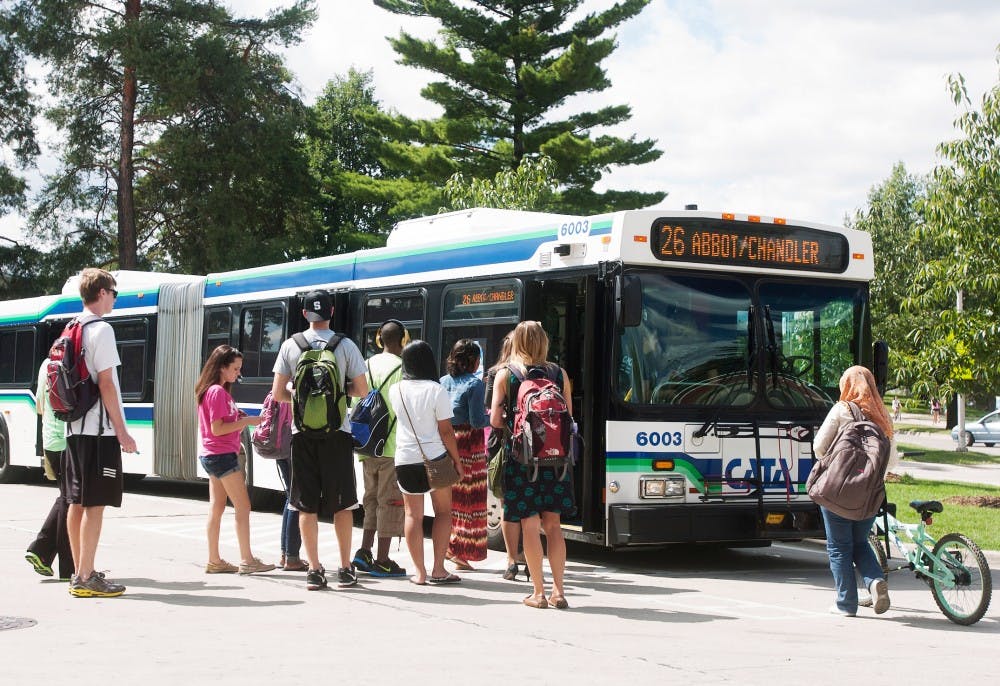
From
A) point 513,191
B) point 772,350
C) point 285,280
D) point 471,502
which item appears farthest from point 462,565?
point 513,191

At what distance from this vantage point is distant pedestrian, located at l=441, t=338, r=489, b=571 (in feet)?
32.3

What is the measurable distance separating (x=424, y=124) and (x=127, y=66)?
31.2 feet

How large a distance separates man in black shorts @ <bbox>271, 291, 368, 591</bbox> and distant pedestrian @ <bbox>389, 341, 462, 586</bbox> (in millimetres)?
330

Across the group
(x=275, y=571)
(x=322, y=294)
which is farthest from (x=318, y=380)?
(x=275, y=571)

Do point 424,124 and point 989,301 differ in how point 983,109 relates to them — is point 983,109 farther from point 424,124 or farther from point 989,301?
point 424,124

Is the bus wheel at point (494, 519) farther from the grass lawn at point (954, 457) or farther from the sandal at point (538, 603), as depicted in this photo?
the grass lawn at point (954, 457)

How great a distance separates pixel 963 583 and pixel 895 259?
3655 cm

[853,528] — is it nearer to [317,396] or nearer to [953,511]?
[317,396]

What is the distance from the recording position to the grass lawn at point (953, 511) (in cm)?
1417

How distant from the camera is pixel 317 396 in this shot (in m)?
8.96

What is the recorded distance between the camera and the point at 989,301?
18328 mm

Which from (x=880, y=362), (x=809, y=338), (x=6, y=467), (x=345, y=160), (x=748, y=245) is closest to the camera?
(x=748, y=245)

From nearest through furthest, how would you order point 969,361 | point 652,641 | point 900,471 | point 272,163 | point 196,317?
point 652,641
point 196,317
point 969,361
point 900,471
point 272,163

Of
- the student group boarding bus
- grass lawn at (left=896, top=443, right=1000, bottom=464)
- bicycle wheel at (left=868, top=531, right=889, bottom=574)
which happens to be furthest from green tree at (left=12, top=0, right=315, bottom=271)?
bicycle wheel at (left=868, top=531, right=889, bottom=574)
